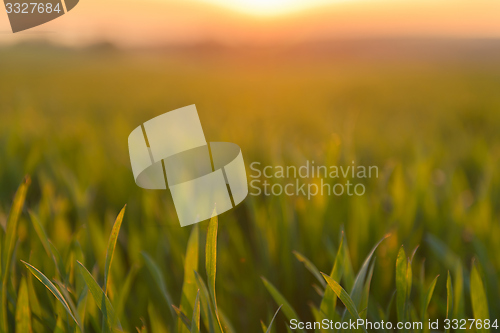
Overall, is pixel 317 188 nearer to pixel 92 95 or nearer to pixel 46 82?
pixel 92 95

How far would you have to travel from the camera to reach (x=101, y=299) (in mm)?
296

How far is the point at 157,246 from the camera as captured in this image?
0.48 meters

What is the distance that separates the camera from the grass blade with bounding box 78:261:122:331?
291 millimetres

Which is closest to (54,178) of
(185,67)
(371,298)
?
(371,298)

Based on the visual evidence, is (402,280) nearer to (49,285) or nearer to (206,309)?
(206,309)

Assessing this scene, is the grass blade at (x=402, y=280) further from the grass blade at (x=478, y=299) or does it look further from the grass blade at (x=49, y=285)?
the grass blade at (x=49, y=285)

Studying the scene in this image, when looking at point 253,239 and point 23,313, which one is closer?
point 23,313

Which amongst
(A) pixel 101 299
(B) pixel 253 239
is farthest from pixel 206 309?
(B) pixel 253 239

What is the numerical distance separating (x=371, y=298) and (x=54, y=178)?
0.57 metres

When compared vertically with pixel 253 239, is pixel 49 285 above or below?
above

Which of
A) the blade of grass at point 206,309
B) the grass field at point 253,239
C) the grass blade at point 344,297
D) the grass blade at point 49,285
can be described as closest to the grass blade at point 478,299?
the grass field at point 253,239

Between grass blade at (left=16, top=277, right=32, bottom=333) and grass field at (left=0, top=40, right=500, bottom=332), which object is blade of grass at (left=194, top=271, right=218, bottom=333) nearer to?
grass field at (left=0, top=40, right=500, bottom=332)

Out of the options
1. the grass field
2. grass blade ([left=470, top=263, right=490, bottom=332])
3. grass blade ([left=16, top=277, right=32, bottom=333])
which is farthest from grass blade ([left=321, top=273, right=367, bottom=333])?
grass blade ([left=16, top=277, right=32, bottom=333])

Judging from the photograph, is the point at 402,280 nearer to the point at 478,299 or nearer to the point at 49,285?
the point at 478,299
